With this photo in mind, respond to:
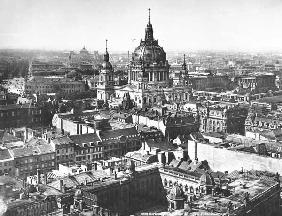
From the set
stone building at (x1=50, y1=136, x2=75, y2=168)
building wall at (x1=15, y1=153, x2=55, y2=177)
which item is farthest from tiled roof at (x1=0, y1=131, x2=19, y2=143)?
building wall at (x1=15, y1=153, x2=55, y2=177)

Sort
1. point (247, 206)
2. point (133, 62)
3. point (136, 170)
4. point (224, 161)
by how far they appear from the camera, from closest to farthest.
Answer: point (247, 206) < point (136, 170) < point (224, 161) < point (133, 62)

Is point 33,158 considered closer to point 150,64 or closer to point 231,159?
point 231,159

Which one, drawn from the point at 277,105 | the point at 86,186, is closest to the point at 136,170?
the point at 86,186

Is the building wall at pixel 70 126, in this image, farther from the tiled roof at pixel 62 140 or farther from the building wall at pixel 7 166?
the building wall at pixel 7 166

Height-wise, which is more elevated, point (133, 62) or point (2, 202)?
point (133, 62)

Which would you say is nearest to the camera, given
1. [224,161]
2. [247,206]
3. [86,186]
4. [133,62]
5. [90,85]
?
[247,206]

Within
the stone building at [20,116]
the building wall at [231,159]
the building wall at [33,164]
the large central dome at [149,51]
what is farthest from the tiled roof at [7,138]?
the large central dome at [149,51]

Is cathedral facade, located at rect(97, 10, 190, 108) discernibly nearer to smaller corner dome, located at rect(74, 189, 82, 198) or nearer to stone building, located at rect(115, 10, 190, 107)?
stone building, located at rect(115, 10, 190, 107)

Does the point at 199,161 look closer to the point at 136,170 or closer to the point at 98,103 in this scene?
the point at 136,170
